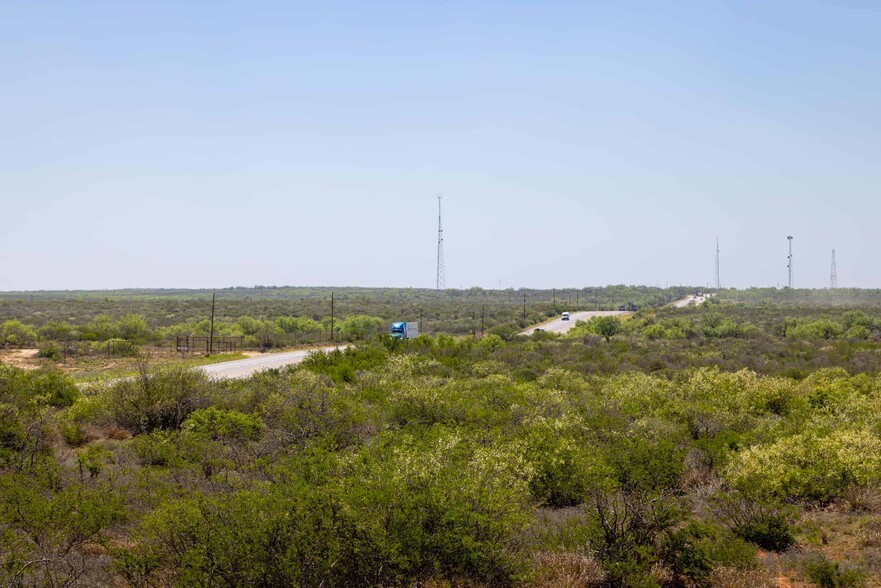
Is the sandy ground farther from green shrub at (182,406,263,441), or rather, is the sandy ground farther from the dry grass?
the dry grass

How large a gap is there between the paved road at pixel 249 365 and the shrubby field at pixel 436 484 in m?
8.55

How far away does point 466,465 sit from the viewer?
419 inches

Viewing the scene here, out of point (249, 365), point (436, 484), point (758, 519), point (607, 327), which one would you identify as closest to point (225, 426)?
point (436, 484)

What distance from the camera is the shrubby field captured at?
8562mm

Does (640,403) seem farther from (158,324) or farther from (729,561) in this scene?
(158,324)

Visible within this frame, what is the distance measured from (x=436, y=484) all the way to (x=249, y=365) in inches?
1085

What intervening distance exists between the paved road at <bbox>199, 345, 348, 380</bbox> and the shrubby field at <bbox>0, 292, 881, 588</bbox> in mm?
8550

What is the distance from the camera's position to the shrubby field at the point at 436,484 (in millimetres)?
8562

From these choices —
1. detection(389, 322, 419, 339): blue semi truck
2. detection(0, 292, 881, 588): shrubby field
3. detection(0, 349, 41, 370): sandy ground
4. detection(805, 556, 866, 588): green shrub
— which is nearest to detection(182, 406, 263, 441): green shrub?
detection(0, 292, 881, 588): shrubby field

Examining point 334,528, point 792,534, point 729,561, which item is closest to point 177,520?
point 334,528

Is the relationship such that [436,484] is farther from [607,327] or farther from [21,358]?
[607,327]

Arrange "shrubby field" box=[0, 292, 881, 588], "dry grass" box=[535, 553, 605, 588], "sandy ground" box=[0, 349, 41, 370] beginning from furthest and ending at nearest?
"sandy ground" box=[0, 349, 41, 370]
"dry grass" box=[535, 553, 605, 588]
"shrubby field" box=[0, 292, 881, 588]

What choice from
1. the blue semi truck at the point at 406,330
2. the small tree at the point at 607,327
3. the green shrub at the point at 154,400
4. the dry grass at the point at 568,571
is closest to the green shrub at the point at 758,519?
the dry grass at the point at 568,571

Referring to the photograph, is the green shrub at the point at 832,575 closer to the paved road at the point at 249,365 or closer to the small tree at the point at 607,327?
the paved road at the point at 249,365
